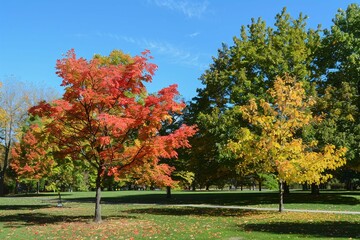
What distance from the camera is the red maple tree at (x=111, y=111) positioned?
51.9ft

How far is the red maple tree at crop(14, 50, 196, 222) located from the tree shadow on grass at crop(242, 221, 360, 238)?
497cm

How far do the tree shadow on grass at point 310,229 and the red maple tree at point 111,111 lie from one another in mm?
4967

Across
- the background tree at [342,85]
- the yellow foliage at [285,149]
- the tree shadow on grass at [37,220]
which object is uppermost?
the background tree at [342,85]

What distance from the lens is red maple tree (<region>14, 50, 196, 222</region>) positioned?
15.8m

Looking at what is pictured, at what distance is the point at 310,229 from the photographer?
13.4 m

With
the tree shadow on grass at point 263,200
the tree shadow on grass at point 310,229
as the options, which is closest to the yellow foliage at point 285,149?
the tree shadow on grass at point 310,229

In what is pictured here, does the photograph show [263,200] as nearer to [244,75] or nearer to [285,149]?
[244,75]

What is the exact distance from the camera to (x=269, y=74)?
27.9 meters

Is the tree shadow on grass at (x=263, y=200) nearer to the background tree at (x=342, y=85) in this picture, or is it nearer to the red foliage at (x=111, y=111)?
the background tree at (x=342, y=85)

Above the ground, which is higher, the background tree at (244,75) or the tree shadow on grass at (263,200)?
the background tree at (244,75)

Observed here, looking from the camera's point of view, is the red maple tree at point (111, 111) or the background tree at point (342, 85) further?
the background tree at point (342, 85)

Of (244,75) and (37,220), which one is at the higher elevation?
(244,75)

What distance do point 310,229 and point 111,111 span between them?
33.3ft

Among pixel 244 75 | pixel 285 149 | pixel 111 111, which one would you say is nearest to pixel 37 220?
pixel 111 111
